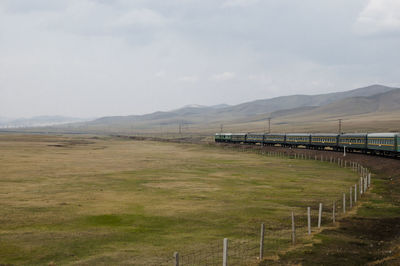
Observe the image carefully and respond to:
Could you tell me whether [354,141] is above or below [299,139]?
above

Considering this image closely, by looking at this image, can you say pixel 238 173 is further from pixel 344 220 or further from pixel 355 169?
pixel 344 220

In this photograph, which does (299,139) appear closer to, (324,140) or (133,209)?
(324,140)

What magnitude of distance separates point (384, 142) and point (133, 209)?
5023 cm

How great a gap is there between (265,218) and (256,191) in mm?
12407

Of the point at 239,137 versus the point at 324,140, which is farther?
the point at 239,137

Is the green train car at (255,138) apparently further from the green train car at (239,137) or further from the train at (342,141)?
the green train car at (239,137)

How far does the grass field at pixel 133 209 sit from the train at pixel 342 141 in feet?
54.9

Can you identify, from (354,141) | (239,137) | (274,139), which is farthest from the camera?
(239,137)

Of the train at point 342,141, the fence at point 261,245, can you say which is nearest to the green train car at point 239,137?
the train at point 342,141

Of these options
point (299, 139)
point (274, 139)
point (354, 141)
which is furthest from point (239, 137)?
point (354, 141)

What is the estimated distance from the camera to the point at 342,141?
86000 millimetres

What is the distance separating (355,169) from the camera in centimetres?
6197

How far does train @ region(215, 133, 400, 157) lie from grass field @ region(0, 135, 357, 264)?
1675 centimetres

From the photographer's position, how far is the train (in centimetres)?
6525
